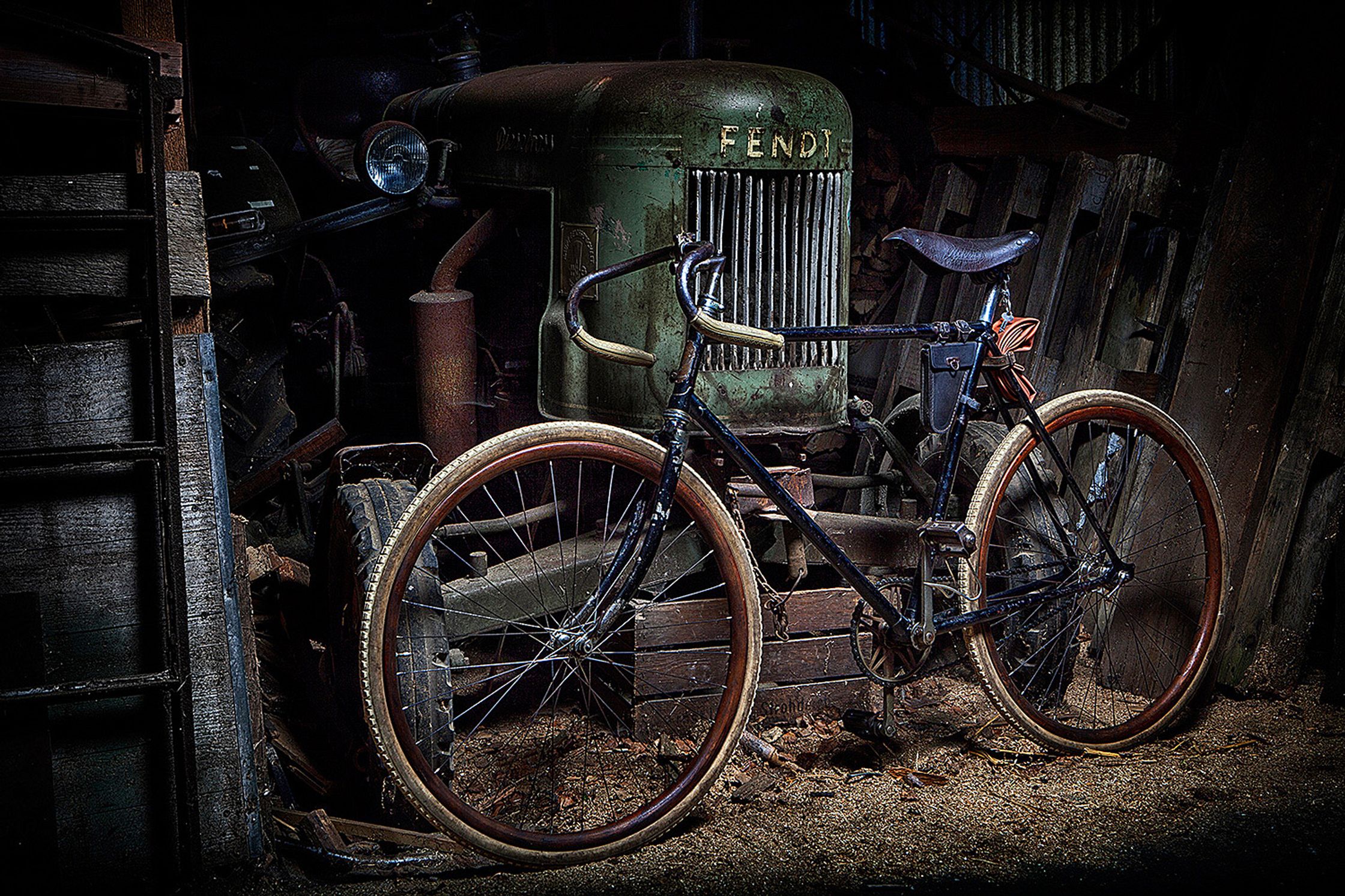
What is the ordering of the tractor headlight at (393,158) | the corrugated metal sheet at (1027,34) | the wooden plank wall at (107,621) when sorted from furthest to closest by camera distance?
the corrugated metal sheet at (1027,34)
the tractor headlight at (393,158)
the wooden plank wall at (107,621)

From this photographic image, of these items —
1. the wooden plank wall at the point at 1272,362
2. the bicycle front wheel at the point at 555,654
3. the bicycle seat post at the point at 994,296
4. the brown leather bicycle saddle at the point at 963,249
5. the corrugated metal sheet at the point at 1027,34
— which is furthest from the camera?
the corrugated metal sheet at the point at 1027,34

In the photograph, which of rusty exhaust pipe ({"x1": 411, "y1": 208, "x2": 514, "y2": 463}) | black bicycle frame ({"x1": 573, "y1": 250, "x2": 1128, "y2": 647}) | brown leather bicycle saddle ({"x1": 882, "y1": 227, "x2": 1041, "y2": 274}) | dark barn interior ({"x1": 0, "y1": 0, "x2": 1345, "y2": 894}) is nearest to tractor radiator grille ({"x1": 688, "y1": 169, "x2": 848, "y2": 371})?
dark barn interior ({"x1": 0, "y1": 0, "x2": 1345, "y2": 894})

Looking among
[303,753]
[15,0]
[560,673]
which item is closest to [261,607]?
[303,753]

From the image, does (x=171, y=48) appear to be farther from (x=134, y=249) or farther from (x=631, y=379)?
(x=631, y=379)

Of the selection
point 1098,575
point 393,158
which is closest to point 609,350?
point 393,158

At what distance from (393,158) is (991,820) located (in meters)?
2.85

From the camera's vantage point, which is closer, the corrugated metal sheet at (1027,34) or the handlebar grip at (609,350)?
the handlebar grip at (609,350)

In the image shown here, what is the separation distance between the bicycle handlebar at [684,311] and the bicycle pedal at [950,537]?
704 mm

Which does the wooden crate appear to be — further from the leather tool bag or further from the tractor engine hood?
the tractor engine hood

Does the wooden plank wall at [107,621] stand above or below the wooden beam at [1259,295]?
below

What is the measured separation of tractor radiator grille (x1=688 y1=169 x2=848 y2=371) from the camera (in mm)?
3188

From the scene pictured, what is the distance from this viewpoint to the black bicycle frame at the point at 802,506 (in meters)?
2.66

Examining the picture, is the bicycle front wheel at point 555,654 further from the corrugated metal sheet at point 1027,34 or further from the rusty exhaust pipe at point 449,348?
the corrugated metal sheet at point 1027,34

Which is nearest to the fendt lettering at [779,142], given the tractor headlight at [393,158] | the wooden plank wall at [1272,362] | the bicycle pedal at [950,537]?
the bicycle pedal at [950,537]
